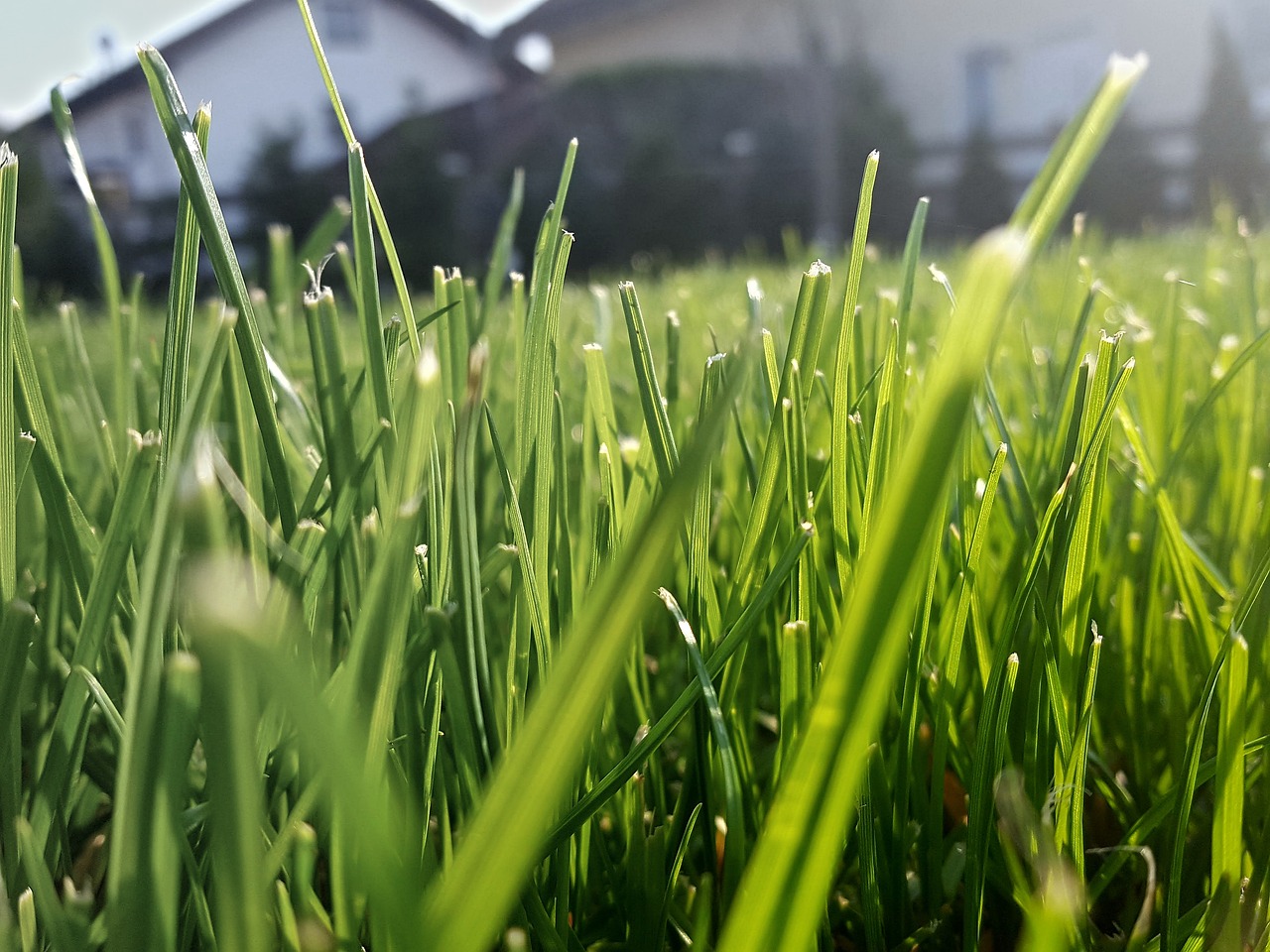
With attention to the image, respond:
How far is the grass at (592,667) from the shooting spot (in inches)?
3.4

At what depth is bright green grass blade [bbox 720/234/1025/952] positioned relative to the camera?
83mm

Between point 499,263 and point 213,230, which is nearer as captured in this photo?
point 213,230

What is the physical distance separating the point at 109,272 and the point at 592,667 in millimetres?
385

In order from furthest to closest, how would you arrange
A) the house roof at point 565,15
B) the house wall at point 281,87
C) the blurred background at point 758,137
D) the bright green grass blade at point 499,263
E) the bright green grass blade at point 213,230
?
the house roof at point 565,15
the house wall at point 281,87
the blurred background at point 758,137
the bright green grass blade at point 499,263
the bright green grass blade at point 213,230

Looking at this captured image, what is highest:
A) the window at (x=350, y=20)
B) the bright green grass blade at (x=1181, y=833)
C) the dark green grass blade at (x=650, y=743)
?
the window at (x=350, y=20)

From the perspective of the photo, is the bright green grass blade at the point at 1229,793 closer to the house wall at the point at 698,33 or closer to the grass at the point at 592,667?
the grass at the point at 592,667

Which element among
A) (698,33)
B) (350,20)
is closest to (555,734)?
(698,33)

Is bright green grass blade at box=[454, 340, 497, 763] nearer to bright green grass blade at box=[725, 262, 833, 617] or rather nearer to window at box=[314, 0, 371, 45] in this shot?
bright green grass blade at box=[725, 262, 833, 617]

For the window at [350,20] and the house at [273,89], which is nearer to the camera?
the house at [273,89]

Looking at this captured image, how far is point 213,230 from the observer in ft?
0.58

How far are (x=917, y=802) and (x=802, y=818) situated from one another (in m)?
0.14

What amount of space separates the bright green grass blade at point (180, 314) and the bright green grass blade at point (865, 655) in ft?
0.53

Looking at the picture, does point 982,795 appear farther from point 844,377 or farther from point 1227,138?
point 1227,138

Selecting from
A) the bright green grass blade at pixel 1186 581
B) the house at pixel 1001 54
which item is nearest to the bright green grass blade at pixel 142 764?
the bright green grass blade at pixel 1186 581
